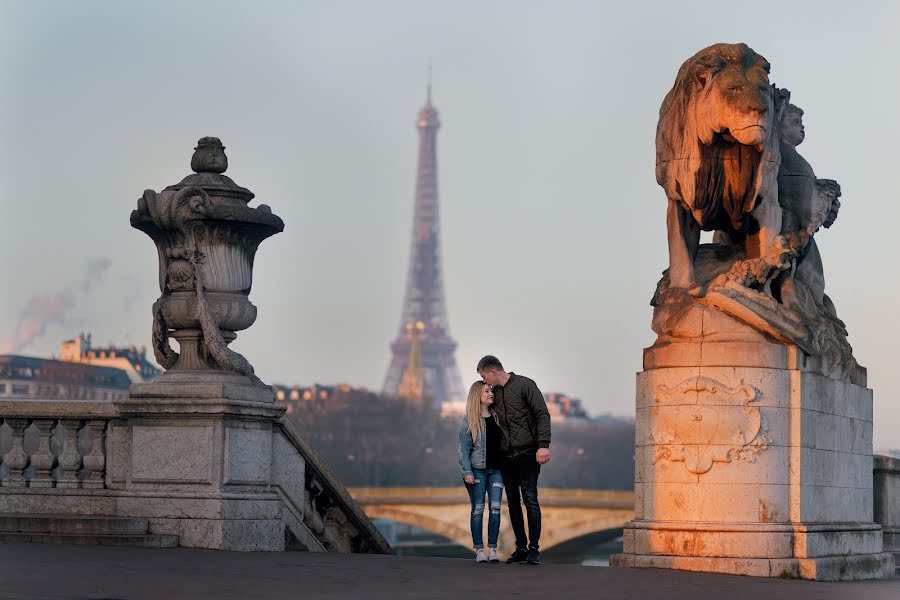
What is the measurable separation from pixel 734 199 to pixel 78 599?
7.17 meters

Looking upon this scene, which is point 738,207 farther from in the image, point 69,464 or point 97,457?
point 69,464

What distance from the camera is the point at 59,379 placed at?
9706 centimetres

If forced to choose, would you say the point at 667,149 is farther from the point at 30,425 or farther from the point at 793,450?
the point at 30,425

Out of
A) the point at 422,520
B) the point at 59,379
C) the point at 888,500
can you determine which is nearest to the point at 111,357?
the point at 59,379

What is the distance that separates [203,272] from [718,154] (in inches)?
190

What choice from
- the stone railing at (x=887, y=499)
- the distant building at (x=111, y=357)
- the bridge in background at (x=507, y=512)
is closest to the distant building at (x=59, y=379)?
the distant building at (x=111, y=357)

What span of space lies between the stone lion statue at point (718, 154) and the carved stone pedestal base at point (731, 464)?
85cm

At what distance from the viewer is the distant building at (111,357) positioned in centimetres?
9500

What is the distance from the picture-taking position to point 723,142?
51.5 ft

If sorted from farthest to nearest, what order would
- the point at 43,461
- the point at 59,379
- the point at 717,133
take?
the point at 59,379 < the point at 43,461 < the point at 717,133

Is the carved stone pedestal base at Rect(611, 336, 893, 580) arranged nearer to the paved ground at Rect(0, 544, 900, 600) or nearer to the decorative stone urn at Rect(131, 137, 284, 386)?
the paved ground at Rect(0, 544, 900, 600)

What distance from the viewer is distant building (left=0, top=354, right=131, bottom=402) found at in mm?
94125

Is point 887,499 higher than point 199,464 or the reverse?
the reverse

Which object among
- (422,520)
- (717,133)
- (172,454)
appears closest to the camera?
(717,133)
